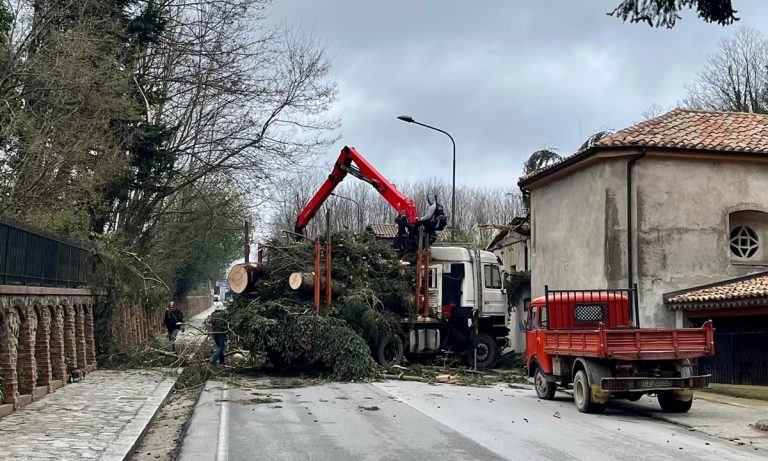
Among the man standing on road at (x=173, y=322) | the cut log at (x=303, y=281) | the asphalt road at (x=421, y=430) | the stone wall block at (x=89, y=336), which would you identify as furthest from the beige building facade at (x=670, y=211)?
the stone wall block at (x=89, y=336)

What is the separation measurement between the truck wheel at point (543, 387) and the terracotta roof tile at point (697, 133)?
7287 mm

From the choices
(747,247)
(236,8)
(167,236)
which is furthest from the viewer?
(167,236)

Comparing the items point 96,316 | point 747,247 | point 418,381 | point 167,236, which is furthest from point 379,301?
point 167,236

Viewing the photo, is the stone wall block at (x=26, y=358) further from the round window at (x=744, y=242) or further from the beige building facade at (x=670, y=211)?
the round window at (x=744, y=242)

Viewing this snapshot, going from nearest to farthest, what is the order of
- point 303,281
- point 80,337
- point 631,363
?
point 631,363 → point 80,337 → point 303,281

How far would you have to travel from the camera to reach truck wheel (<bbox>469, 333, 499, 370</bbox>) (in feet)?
81.3

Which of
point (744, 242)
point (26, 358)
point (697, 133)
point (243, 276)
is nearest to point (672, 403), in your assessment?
point (744, 242)

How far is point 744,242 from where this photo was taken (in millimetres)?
23328

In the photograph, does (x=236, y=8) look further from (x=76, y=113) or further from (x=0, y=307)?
(x=0, y=307)

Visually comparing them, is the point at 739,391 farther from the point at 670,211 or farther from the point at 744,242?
the point at 744,242

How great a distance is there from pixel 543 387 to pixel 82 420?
942cm

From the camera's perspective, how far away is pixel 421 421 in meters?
13.3

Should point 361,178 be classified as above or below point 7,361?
above

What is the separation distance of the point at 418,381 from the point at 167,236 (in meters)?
22.6
